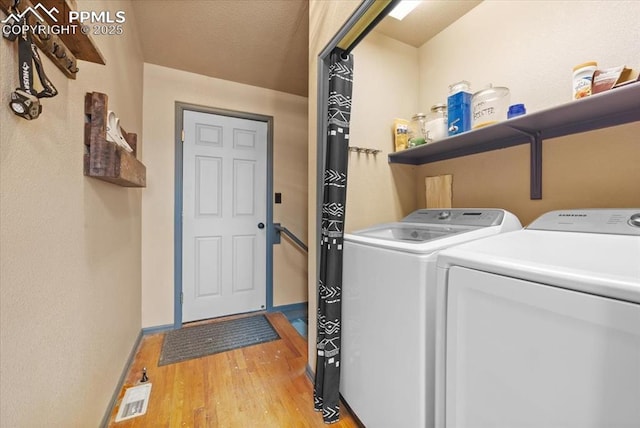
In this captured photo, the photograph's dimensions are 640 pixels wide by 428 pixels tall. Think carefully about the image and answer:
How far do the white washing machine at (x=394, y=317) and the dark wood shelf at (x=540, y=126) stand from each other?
1.29 feet

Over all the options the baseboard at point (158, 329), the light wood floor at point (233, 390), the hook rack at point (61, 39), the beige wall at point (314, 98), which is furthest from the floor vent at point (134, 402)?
the hook rack at point (61, 39)

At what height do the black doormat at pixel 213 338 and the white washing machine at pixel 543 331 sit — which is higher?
the white washing machine at pixel 543 331

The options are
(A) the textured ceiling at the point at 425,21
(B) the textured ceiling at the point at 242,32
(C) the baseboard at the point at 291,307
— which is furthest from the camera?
(C) the baseboard at the point at 291,307

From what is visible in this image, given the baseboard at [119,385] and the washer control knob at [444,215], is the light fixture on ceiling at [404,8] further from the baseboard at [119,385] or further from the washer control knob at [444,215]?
the baseboard at [119,385]

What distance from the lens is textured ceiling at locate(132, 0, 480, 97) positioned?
179 cm

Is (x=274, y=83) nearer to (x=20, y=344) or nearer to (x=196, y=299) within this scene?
(x=196, y=299)

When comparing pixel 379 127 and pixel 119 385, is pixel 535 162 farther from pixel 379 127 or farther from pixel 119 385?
pixel 119 385

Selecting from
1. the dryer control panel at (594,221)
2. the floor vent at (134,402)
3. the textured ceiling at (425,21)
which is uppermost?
the textured ceiling at (425,21)

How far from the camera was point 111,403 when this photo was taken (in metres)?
1.40

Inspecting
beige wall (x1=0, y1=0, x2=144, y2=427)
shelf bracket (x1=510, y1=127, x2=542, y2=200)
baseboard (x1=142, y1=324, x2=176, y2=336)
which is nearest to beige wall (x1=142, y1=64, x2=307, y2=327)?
baseboard (x1=142, y1=324, x2=176, y2=336)

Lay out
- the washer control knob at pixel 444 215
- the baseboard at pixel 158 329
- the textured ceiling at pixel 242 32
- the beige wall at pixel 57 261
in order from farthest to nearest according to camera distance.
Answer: the baseboard at pixel 158 329
the textured ceiling at pixel 242 32
the washer control knob at pixel 444 215
the beige wall at pixel 57 261

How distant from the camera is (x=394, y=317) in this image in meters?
1.01

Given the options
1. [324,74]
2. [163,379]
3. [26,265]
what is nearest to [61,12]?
[26,265]

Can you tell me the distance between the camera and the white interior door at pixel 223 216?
2.49 m
